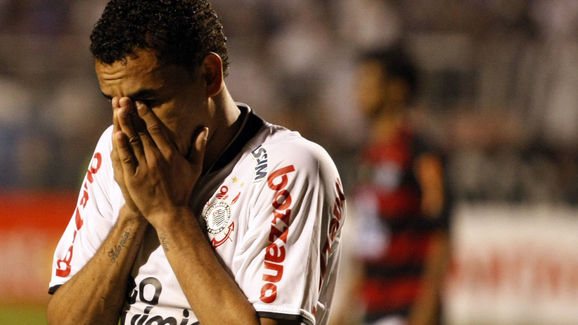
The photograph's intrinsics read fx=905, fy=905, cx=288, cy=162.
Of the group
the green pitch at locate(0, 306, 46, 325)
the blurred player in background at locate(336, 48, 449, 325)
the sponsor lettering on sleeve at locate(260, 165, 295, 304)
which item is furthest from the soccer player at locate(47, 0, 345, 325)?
the green pitch at locate(0, 306, 46, 325)

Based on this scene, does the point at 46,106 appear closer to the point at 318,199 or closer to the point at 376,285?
the point at 376,285

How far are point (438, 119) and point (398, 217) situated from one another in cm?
366

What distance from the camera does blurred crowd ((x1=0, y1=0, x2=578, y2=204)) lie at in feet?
29.5

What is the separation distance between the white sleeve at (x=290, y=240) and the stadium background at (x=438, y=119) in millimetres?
6090

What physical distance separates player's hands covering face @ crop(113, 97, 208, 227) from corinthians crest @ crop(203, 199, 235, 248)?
124 mm

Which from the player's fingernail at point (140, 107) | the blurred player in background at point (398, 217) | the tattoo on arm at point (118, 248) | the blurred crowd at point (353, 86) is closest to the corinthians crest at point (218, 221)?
the tattoo on arm at point (118, 248)

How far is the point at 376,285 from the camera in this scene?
18.8 ft

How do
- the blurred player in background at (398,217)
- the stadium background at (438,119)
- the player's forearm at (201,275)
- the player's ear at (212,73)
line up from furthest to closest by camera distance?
the stadium background at (438,119), the blurred player in background at (398,217), the player's ear at (212,73), the player's forearm at (201,275)

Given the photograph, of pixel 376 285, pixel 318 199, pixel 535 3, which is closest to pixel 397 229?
pixel 376 285

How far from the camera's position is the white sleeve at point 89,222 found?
Result: 2.70 meters

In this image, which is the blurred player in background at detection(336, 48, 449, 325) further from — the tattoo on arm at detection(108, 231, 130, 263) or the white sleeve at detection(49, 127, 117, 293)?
the tattoo on arm at detection(108, 231, 130, 263)

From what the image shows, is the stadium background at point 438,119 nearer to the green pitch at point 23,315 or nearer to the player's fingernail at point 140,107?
the green pitch at point 23,315

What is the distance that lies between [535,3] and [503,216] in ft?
9.09

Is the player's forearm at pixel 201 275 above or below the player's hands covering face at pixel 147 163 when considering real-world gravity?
below
